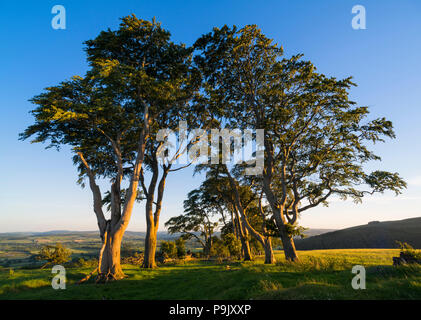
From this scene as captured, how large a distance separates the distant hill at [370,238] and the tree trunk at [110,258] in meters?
61.2

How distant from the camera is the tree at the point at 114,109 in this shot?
528 inches

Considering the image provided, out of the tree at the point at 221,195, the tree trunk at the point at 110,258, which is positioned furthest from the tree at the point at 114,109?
the tree at the point at 221,195

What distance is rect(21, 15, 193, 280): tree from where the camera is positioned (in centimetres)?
1341

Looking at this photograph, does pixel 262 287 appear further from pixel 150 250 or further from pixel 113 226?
pixel 150 250

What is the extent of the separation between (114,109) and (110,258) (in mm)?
10728

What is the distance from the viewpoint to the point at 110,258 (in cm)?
1338

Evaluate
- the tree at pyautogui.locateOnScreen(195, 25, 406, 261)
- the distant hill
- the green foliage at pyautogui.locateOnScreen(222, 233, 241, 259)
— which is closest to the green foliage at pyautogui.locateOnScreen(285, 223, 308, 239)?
the tree at pyautogui.locateOnScreen(195, 25, 406, 261)

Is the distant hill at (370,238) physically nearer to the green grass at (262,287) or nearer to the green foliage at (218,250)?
the green foliage at (218,250)

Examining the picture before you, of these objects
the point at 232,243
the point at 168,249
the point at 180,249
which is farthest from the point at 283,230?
the point at 180,249

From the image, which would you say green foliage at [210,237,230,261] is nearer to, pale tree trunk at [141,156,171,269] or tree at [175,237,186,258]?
tree at [175,237,186,258]
